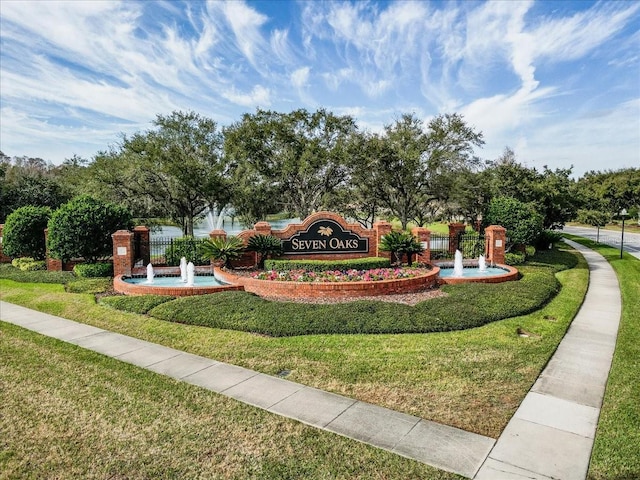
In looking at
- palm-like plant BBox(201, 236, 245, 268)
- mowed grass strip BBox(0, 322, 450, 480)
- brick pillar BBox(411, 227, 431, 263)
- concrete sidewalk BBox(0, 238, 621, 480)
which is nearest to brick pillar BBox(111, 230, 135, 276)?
palm-like plant BBox(201, 236, 245, 268)

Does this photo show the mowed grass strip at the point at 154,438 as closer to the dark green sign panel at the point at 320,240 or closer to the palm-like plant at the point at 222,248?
the palm-like plant at the point at 222,248

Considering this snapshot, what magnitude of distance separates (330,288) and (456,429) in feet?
23.9

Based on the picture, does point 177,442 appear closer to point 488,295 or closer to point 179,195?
point 488,295

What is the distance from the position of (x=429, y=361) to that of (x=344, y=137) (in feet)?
65.2

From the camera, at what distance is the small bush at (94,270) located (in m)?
16.0

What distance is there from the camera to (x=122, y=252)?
611 inches

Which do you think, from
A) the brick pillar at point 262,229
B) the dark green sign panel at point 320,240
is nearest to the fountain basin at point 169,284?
the brick pillar at point 262,229

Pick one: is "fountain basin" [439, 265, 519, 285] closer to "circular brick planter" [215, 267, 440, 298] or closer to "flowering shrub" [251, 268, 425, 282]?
"flowering shrub" [251, 268, 425, 282]

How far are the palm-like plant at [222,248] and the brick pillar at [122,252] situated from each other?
8.34 ft

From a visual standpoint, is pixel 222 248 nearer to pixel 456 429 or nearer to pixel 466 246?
pixel 456 429

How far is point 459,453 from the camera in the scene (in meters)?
4.81

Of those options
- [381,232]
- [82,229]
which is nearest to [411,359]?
[381,232]

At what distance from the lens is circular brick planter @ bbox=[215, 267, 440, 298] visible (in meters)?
12.4

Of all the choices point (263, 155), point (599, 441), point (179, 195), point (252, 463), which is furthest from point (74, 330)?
point (263, 155)
